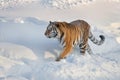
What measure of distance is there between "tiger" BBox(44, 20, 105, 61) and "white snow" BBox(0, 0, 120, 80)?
0.12 m

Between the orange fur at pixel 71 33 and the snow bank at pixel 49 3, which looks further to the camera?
the snow bank at pixel 49 3

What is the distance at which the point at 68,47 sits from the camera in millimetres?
5336

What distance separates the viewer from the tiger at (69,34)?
5.25 m

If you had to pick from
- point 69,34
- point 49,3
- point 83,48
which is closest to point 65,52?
point 69,34

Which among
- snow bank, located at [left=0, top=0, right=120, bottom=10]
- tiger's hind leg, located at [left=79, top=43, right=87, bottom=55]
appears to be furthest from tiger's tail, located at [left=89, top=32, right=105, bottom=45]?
snow bank, located at [left=0, top=0, right=120, bottom=10]

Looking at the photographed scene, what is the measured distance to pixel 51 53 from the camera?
552 cm

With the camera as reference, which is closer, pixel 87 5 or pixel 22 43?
pixel 22 43

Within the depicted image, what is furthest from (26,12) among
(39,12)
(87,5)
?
(87,5)

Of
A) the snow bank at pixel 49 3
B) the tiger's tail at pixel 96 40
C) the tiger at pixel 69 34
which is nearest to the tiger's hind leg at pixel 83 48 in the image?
the tiger at pixel 69 34

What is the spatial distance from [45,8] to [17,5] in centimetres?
86

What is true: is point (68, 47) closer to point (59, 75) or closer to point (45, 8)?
point (59, 75)

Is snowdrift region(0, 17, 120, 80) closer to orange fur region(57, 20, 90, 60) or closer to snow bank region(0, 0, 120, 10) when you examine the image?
orange fur region(57, 20, 90, 60)

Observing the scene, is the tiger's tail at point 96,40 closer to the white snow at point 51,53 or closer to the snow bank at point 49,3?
the white snow at point 51,53

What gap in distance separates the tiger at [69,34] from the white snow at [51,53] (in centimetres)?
12
